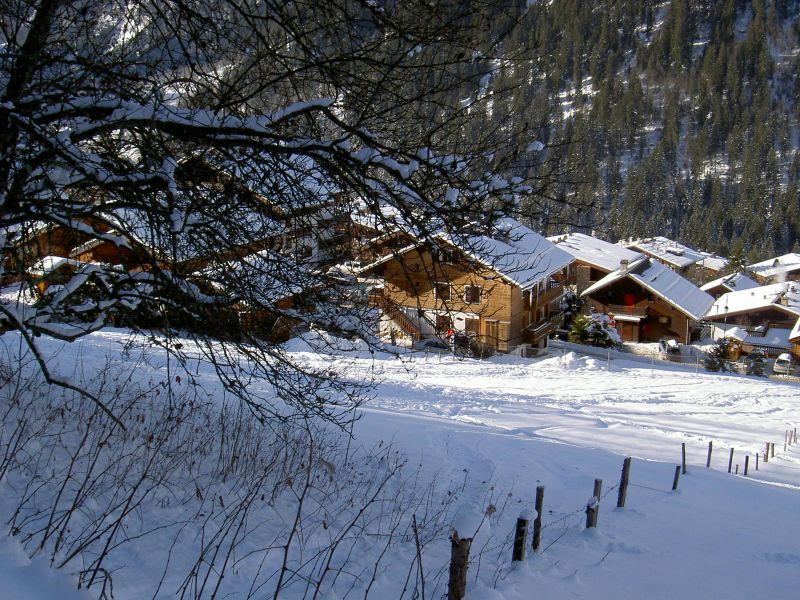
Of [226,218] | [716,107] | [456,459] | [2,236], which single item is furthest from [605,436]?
[716,107]

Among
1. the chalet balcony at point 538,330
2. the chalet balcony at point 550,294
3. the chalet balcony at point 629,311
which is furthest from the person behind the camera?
the chalet balcony at point 629,311

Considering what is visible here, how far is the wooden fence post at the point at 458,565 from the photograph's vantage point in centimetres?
301

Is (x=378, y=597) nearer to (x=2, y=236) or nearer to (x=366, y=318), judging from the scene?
(x=366, y=318)

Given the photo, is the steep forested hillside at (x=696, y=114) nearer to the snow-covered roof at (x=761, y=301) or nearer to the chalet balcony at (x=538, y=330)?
the snow-covered roof at (x=761, y=301)

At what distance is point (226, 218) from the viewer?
3.75m

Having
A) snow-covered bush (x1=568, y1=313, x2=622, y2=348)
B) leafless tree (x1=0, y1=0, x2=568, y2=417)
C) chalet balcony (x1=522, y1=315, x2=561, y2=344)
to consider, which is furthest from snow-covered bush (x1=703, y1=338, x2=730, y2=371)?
leafless tree (x1=0, y1=0, x2=568, y2=417)

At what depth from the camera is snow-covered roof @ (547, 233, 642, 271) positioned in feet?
152

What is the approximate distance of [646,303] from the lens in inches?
1518

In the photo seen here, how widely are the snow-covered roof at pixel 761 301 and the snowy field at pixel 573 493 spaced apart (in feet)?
107

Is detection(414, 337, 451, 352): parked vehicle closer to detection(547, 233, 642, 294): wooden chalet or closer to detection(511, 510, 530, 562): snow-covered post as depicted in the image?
detection(511, 510, 530, 562): snow-covered post

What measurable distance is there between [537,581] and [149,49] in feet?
15.2

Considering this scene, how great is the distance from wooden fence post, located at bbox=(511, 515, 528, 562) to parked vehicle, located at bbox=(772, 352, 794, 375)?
109ft

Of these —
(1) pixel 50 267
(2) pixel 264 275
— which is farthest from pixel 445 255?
(1) pixel 50 267

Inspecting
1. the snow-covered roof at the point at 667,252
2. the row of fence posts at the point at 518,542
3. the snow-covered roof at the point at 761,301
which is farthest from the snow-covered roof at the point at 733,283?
the row of fence posts at the point at 518,542
